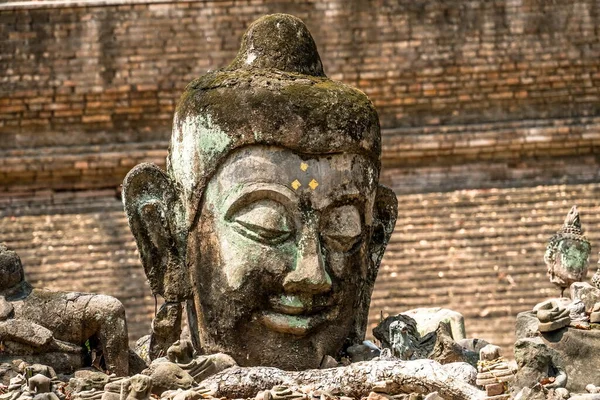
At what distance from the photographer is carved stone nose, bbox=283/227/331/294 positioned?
1257 centimetres

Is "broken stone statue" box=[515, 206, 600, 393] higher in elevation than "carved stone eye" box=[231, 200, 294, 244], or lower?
lower

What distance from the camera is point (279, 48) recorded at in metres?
13.5

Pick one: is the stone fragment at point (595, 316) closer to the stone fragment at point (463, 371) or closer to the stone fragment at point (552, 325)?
the stone fragment at point (552, 325)

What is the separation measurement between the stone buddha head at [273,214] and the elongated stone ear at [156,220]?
0.09 ft

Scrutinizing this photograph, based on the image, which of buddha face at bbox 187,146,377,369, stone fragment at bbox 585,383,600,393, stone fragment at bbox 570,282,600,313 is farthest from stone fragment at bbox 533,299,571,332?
buddha face at bbox 187,146,377,369

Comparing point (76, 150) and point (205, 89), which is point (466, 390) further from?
point (76, 150)

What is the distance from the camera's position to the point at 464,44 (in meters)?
31.6

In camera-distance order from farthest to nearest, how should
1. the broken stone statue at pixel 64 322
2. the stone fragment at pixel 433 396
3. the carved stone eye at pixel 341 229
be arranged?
the broken stone statue at pixel 64 322 → the carved stone eye at pixel 341 229 → the stone fragment at pixel 433 396

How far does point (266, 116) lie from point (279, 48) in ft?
2.60

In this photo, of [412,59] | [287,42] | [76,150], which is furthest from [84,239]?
[287,42]

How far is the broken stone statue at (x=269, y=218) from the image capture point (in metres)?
12.7

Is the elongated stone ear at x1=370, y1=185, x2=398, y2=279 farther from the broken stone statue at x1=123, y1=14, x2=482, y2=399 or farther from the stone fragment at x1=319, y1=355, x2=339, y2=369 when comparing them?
the stone fragment at x1=319, y1=355, x2=339, y2=369

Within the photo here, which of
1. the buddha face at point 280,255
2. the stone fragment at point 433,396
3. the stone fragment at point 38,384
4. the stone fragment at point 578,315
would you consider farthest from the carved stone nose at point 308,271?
the stone fragment at point 38,384

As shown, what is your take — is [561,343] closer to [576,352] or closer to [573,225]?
[576,352]
